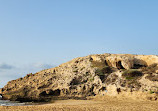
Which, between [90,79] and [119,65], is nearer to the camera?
[90,79]

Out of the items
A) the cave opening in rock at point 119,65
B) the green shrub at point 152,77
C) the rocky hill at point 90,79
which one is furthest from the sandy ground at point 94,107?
the cave opening in rock at point 119,65

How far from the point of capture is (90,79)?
1682 inches

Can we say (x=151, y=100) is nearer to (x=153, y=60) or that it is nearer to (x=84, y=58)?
(x=153, y=60)

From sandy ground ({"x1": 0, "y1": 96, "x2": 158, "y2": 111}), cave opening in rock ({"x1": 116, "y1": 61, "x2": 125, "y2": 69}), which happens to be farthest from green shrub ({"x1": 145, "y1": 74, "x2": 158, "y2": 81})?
cave opening in rock ({"x1": 116, "y1": 61, "x2": 125, "y2": 69})

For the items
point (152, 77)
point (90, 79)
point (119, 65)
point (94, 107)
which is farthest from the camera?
point (119, 65)

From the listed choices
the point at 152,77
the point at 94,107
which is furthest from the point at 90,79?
the point at 94,107

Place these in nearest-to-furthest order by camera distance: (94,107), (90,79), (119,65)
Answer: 1. (94,107)
2. (90,79)
3. (119,65)

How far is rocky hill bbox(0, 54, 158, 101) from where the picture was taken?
120 ft

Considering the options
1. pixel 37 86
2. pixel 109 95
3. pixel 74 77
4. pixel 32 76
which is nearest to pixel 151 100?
pixel 109 95

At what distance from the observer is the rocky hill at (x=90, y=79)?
36728mm

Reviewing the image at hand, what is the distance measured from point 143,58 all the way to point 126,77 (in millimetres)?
9462

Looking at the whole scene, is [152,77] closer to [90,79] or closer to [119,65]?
[119,65]

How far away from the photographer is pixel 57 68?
50.6m

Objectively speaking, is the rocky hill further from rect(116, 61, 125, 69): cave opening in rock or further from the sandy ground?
the sandy ground
